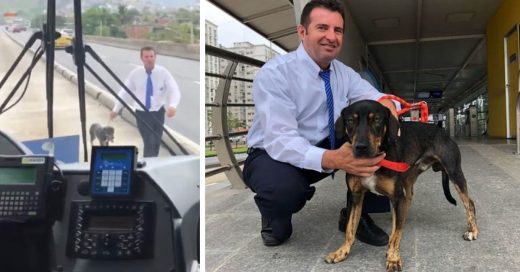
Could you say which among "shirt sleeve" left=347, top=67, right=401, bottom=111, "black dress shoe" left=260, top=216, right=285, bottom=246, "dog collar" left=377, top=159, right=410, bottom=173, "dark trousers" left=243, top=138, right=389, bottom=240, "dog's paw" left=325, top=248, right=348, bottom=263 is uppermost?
"shirt sleeve" left=347, top=67, right=401, bottom=111

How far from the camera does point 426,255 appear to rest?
2.44m

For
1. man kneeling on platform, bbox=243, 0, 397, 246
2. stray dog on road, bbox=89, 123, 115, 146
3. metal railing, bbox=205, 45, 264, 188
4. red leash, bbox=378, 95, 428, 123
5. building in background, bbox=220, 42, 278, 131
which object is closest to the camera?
stray dog on road, bbox=89, 123, 115, 146

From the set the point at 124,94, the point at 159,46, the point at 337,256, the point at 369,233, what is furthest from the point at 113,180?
the point at 369,233

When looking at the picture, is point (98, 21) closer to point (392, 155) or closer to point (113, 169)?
point (113, 169)

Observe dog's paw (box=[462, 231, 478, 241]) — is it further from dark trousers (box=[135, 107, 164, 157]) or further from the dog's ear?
dark trousers (box=[135, 107, 164, 157])

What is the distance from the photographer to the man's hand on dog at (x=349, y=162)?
7.28 ft

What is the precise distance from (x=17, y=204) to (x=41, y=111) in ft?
0.88

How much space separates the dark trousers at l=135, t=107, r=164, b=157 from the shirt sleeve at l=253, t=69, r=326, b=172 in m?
1.21

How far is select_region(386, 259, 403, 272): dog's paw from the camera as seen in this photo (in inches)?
87.6

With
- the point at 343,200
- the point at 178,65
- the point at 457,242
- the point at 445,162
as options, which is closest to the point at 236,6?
the point at 343,200

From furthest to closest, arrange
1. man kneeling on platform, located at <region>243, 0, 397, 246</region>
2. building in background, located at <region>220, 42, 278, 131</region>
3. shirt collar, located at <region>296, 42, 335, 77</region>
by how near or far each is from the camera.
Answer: building in background, located at <region>220, 42, 278, 131</region>, shirt collar, located at <region>296, 42, 335, 77</region>, man kneeling on platform, located at <region>243, 0, 397, 246</region>

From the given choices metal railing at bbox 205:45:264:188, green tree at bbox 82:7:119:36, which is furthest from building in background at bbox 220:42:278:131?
green tree at bbox 82:7:119:36

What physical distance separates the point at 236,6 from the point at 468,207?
3.83 meters

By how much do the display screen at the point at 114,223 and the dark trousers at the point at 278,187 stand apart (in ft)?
4.45
